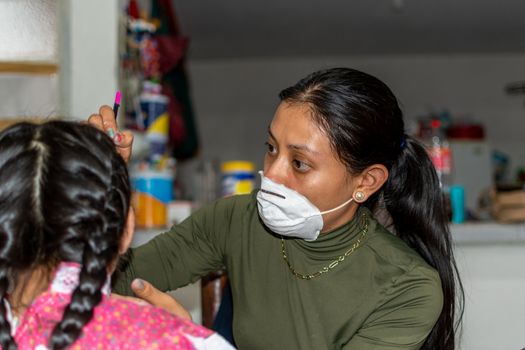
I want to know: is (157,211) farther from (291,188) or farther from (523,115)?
(523,115)

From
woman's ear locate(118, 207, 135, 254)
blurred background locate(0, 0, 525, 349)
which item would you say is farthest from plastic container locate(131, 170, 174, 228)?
woman's ear locate(118, 207, 135, 254)

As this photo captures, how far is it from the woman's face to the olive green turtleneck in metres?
0.10

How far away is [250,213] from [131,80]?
1.45 meters

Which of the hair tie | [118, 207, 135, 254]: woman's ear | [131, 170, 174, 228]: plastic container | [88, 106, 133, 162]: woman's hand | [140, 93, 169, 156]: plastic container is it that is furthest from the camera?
[140, 93, 169, 156]: plastic container

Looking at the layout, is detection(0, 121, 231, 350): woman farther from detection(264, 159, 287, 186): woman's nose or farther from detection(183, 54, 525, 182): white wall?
detection(183, 54, 525, 182): white wall

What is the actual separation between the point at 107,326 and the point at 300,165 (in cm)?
53

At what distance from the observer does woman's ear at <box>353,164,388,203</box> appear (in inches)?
54.2

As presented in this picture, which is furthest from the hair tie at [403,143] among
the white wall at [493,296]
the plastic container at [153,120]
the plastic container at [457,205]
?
the plastic container at [153,120]

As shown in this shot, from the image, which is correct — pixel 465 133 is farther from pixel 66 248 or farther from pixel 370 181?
pixel 66 248

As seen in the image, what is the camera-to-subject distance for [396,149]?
4.58ft

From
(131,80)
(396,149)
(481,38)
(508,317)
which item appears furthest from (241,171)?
(481,38)

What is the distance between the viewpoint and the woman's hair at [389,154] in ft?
4.20

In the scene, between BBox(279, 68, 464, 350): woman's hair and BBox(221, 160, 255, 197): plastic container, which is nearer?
BBox(279, 68, 464, 350): woman's hair

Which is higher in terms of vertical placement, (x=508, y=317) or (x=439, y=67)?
(x=439, y=67)
